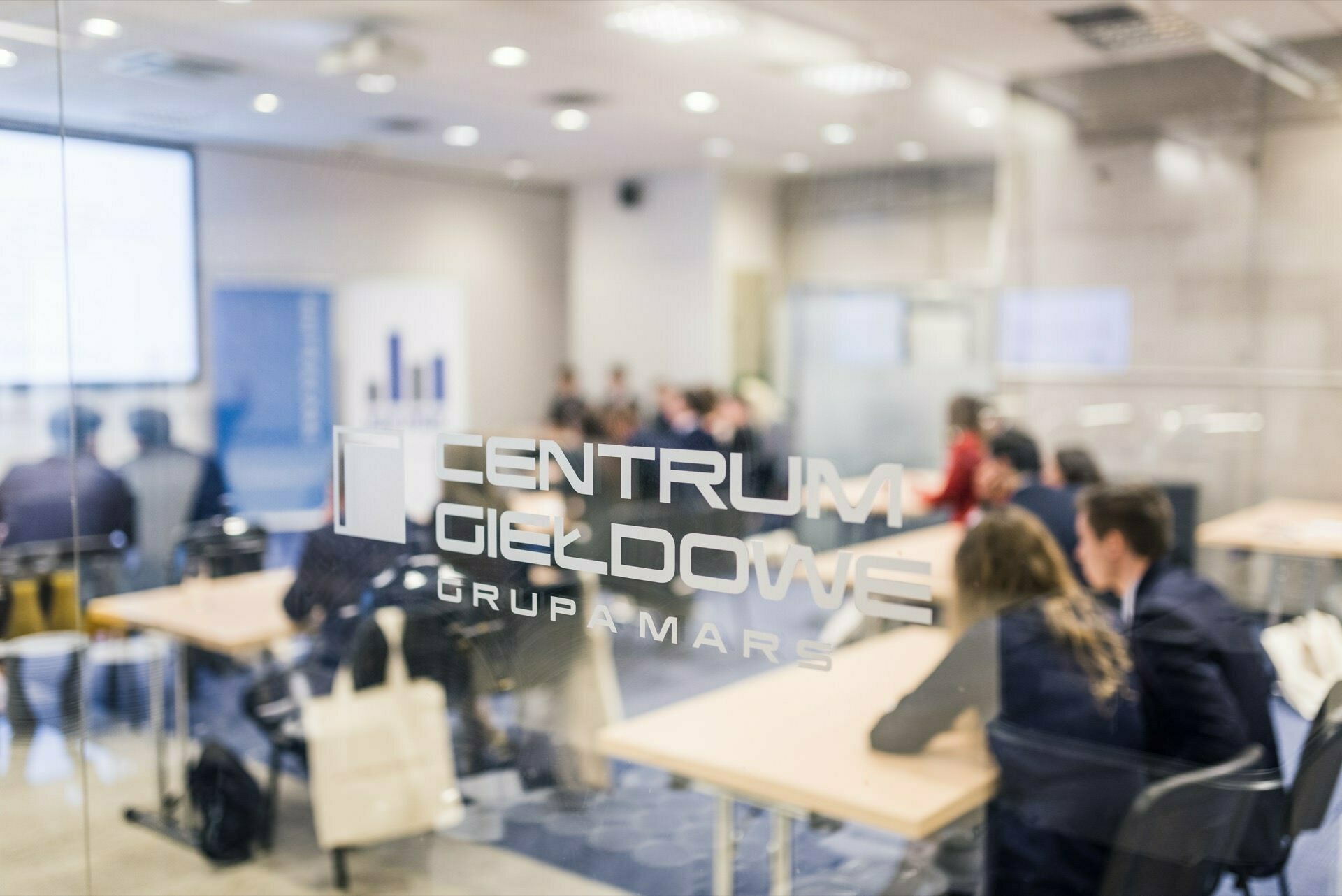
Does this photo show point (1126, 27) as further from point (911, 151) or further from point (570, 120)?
point (911, 151)

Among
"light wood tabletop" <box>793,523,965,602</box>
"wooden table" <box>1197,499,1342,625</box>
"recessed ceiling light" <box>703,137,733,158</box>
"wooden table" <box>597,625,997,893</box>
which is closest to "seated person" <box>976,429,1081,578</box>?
"wooden table" <box>1197,499,1342,625</box>

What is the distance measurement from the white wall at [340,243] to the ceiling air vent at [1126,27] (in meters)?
1.28

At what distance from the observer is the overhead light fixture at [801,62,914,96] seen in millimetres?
4160

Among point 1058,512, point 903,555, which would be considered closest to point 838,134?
point 1058,512

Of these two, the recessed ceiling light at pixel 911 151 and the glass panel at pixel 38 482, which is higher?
the recessed ceiling light at pixel 911 151

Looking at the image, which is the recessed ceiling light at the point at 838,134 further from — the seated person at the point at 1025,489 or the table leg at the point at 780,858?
the table leg at the point at 780,858

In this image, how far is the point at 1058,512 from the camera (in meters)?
3.52

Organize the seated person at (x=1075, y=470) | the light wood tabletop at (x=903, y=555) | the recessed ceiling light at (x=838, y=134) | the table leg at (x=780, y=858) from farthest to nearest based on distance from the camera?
the recessed ceiling light at (x=838, y=134) → the seated person at (x=1075, y=470) → the table leg at (x=780, y=858) → the light wood tabletop at (x=903, y=555)

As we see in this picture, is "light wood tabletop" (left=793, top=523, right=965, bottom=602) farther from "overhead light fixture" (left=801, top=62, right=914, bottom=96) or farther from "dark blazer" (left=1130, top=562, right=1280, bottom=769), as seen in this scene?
"overhead light fixture" (left=801, top=62, right=914, bottom=96)

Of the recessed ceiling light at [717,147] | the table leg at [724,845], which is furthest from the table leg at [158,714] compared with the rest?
the recessed ceiling light at [717,147]

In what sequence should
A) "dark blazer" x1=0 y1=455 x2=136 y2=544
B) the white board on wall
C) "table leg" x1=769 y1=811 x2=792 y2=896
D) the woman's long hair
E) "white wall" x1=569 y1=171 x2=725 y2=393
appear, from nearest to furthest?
1. "table leg" x1=769 y1=811 x2=792 y2=896
2. the woman's long hair
3. the white board on wall
4. "dark blazer" x1=0 y1=455 x2=136 y2=544
5. "white wall" x1=569 y1=171 x2=725 y2=393

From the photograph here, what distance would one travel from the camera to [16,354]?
231cm

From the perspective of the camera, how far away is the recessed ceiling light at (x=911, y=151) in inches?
314

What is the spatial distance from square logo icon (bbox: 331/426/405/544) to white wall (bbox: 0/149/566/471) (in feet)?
0.57
